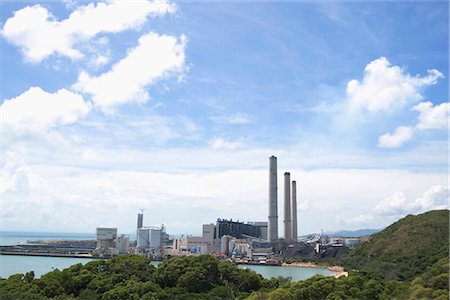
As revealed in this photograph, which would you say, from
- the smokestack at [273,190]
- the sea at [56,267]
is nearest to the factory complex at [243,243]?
the smokestack at [273,190]

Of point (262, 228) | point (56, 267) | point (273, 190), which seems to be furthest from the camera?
point (262, 228)

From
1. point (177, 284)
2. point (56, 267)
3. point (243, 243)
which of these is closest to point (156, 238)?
point (243, 243)

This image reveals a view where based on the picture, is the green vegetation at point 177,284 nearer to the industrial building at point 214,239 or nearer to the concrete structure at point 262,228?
the industrial building at point 214,239

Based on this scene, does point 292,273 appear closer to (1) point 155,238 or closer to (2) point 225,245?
(2) point 225,245

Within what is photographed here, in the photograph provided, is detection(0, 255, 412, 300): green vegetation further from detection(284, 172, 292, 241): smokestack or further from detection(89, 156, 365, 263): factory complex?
detection(284, 172, 292, 241): smokestack

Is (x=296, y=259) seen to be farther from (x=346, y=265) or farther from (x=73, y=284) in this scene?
(x=73, y=284)
